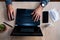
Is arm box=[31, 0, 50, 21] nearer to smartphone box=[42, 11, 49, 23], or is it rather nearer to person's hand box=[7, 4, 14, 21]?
smartphone box=[42, 11, 49, 23]

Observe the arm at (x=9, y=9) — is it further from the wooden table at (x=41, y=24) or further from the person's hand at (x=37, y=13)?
the person's hand at (x=37, y=13)

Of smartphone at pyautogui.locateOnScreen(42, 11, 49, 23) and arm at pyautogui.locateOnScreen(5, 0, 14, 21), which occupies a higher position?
arm at pyautogui.locateOnScreen(5, 0, 14, 21)

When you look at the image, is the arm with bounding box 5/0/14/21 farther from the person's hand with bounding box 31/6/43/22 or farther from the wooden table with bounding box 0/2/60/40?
the person's hand with bounding box 31/6/43/22

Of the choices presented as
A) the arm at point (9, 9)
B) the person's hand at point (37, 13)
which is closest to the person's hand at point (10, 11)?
the arm at point (9, 9)

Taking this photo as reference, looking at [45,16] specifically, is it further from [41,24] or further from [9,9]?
[9,9]

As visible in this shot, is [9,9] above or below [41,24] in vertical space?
above

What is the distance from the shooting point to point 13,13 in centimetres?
112

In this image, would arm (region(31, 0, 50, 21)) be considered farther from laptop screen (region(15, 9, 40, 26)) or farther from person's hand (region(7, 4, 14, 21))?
person's hand (region(7, 4, 14, 21))

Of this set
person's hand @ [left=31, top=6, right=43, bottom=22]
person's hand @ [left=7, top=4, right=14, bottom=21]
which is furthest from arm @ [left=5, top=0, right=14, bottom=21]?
person's hand @ [left=31, top=6, right=43, bottom=22]

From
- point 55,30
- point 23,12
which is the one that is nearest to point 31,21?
point 23,12

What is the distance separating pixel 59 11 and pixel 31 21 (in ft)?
0.78

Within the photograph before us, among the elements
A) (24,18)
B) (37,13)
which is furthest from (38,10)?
(24,18)

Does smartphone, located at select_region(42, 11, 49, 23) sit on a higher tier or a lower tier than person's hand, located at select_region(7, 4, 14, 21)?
lower

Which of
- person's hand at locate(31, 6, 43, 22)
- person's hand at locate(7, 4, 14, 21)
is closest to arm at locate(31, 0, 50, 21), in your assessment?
person's hand at locate(31, 6, 43, 22)
